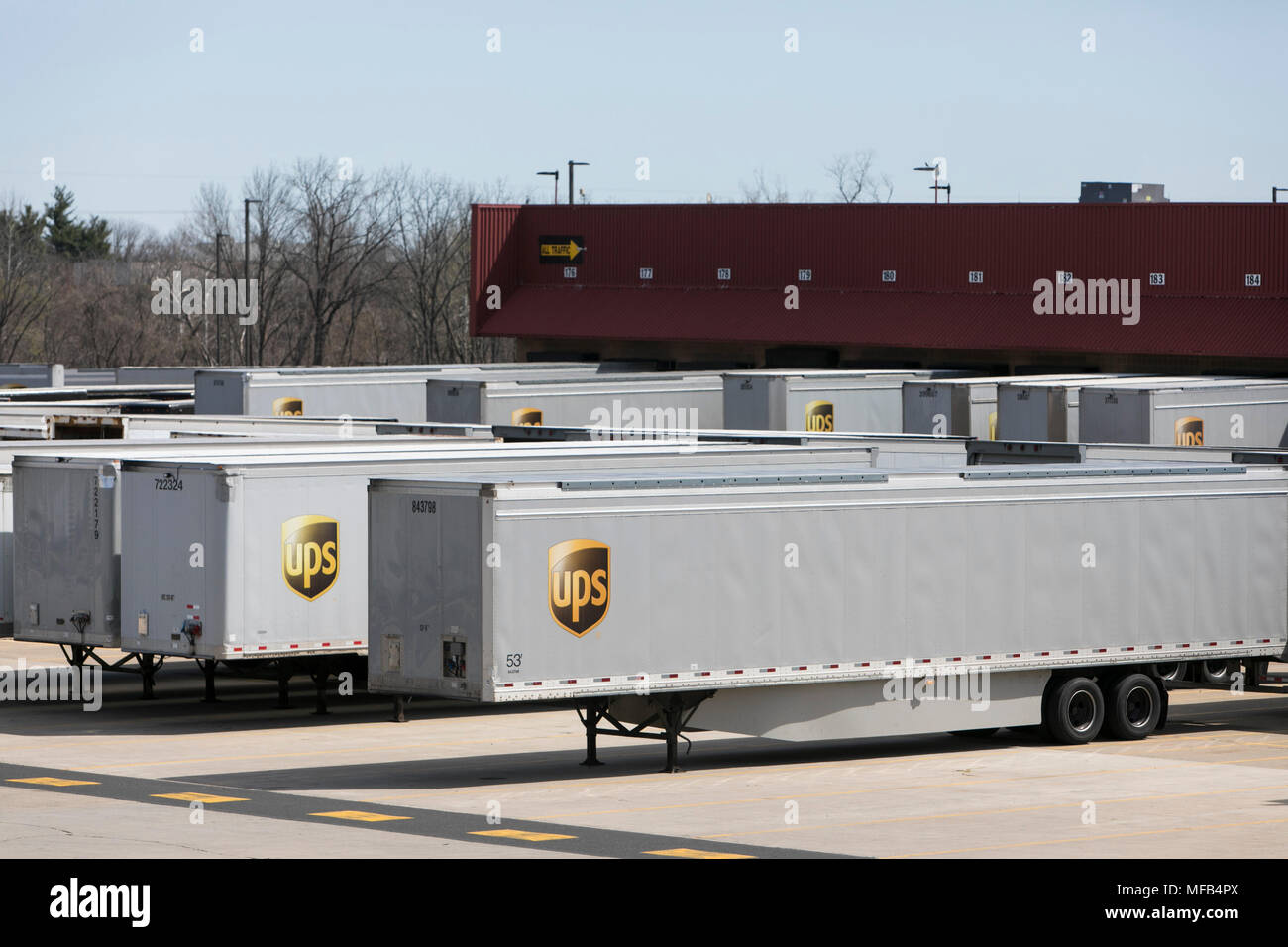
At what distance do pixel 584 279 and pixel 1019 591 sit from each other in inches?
1835

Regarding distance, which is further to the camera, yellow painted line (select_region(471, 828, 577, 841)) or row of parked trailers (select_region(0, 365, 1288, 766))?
row of parked trailers (select_region(0, 365, 1288, 766))

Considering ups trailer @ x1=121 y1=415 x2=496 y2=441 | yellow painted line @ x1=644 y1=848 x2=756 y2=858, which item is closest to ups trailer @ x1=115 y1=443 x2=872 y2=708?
yellow painted line @ x1=644 y1=848 x2=756 y2=858

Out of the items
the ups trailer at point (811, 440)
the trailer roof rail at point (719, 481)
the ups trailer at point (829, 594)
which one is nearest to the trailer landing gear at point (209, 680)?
the ups trailer at point (829, 594)

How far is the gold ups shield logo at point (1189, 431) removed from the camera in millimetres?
41750

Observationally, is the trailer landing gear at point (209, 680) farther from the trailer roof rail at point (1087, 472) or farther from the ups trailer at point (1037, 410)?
the ups trailer at point (1037, 410)

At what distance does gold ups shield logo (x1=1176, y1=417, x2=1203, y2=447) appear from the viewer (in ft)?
137

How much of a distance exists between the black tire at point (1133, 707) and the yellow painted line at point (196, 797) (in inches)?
409

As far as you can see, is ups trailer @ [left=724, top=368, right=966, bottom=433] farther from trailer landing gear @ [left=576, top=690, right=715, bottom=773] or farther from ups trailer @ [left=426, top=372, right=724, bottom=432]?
trailer landing gear @ [left=576, top=690, right=715, bottom=773]

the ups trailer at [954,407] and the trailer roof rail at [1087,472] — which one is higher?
the ups trailer at [954,407]

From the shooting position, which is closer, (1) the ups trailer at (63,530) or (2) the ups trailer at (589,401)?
(1) the ups trailer at (63,530)

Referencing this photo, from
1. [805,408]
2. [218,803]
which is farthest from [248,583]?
[805,408]

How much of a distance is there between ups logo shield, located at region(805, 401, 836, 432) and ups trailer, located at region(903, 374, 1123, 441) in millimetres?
2439
